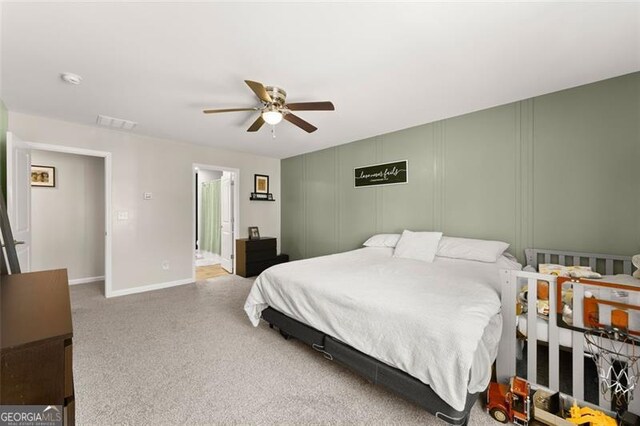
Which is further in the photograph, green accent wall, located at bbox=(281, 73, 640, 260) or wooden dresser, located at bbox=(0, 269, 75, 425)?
green accent wall, located at bbox=(281, 73, 640, 260)

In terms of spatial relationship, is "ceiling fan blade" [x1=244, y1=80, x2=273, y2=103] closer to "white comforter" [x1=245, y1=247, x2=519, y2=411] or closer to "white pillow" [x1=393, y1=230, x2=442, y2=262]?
"white comforter" [x1=245, y1=247, x2=519, y2=411]

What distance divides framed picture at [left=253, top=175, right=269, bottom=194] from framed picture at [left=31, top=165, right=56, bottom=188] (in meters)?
3.22

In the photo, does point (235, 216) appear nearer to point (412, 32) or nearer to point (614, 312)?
point (412, 32)

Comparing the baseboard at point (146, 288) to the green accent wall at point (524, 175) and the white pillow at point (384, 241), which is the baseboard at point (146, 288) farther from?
the white pillow at point (384, 241)

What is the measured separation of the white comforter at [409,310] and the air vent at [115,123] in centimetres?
283

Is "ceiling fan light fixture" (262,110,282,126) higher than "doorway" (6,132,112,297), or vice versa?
"ceiling fan light fixture" (262,110,282,126)

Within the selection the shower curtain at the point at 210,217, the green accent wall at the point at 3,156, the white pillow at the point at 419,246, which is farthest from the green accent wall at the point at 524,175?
the green accent wall at the point at 3,156

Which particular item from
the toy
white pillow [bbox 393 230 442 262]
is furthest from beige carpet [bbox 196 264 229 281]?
the toy

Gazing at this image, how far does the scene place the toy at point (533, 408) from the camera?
1.48 meters

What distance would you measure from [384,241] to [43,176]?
5.44m

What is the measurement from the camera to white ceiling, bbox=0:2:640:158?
1.61 metres

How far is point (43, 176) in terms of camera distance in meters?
4.27

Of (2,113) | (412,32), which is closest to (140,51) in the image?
(412,32)

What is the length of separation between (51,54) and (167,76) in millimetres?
758
